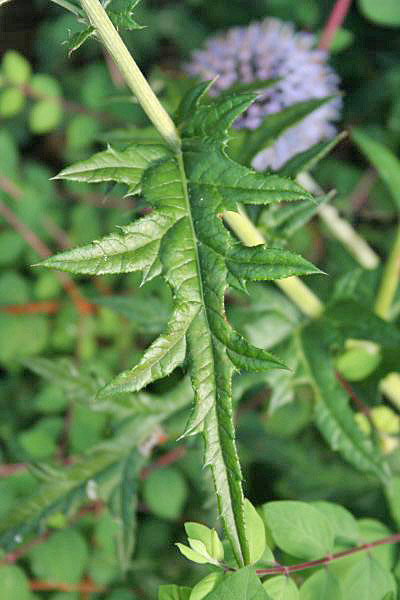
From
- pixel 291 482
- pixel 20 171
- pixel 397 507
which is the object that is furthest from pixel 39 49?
pixel 397 507

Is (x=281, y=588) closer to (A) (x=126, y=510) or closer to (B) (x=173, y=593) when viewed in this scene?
(B) (x=173, y=593)

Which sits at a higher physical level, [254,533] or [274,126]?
[274,126]

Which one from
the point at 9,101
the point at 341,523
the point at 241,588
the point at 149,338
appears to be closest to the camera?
the point at 241,588

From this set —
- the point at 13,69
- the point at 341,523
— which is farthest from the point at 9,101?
the point at 341,523

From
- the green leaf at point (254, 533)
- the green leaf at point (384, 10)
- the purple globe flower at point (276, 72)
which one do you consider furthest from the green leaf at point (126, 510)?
the green leaf at point (384, 10)

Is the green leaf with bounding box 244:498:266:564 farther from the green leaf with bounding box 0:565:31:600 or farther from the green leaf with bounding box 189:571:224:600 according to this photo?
the green leaf with bounding box 0:565:31:600

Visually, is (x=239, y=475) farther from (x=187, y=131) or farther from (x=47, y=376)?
(x=47, y=376)
